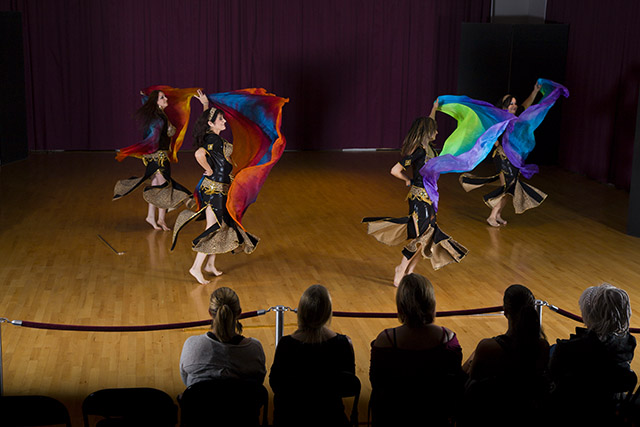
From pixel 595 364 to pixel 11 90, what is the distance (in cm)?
1083

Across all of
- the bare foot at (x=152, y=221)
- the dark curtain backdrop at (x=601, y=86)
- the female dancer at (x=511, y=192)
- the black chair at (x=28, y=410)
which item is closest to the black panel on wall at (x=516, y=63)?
the dark curtain backdrop at (x=601, y=86)

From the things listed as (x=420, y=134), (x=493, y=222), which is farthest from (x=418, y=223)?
(x=493, y=222)

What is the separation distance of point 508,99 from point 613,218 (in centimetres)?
220

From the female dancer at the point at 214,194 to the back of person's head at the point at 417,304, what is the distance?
10.2 ft

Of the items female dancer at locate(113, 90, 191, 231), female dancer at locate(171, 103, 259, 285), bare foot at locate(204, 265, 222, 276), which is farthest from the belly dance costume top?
female dancer at locate(171, 103, 259, 285)

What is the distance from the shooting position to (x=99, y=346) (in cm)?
523

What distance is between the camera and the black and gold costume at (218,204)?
648cm

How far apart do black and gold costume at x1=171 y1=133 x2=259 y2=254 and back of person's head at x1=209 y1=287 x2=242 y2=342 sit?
9.24ft

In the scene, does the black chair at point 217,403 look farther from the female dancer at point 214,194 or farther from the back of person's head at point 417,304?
the female dancer at point 214,194

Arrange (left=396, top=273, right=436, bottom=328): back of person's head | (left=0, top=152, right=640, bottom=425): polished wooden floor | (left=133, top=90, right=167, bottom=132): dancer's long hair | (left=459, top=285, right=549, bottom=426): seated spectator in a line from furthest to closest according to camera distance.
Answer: (left=133, top=90, right=167, bottom=132): dancer's long hair
(left=0, top=152, right=640, bottom=425): polished wooden floor
(left=396, top=273, right=436, bottom=328): back of person's head
(left=459, top=285, right=549, bottom=426): seated spectator

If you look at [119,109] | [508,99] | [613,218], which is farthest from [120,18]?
[613,218]

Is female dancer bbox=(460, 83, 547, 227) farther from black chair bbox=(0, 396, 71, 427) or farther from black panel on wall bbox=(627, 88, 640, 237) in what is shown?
black chair bbox=(0, 396, 71, 427)

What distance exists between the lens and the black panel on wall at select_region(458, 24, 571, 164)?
42.0ft

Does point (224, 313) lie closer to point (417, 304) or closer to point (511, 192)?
point (417, 304)
